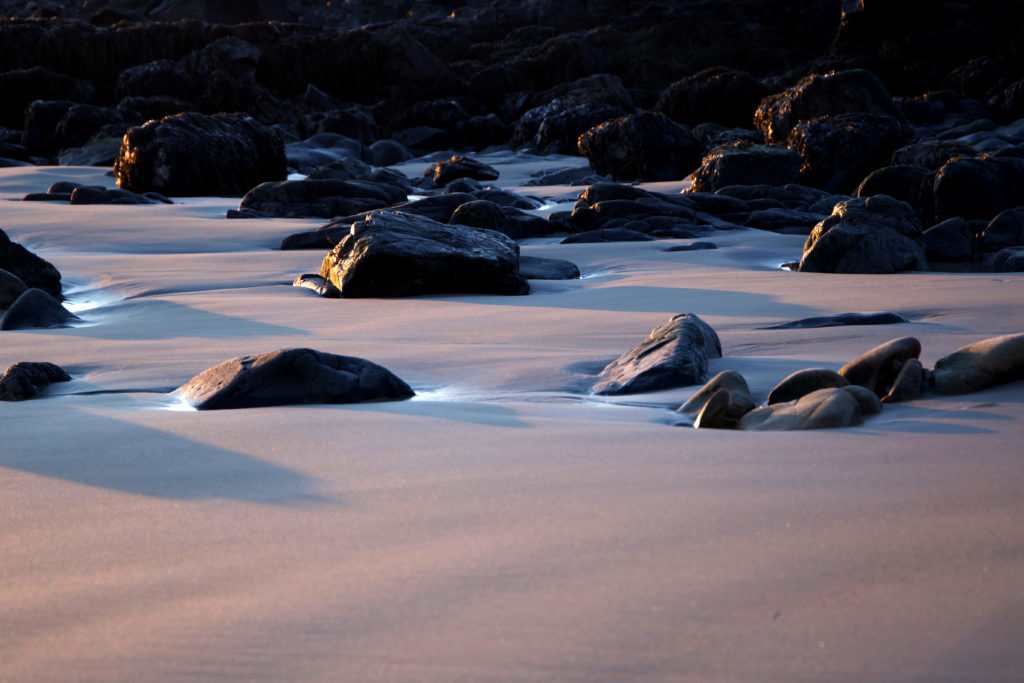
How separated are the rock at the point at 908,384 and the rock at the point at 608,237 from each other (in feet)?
12.1

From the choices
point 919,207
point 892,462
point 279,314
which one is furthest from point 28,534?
point 919,207

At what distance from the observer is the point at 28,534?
1196 mm

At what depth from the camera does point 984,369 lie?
6.40ft

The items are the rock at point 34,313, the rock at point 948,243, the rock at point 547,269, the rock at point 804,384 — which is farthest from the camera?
the rock at point 948,243

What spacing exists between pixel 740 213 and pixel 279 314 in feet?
14.3

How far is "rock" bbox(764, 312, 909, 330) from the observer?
117 inches

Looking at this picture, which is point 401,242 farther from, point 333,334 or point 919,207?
point 919,207

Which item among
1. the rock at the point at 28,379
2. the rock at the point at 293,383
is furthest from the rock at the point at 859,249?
the rock at the point at 28,379

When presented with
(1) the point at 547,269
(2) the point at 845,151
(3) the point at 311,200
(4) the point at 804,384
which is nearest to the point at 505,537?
(4) the point at 804,384

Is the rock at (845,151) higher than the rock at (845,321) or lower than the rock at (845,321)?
higher

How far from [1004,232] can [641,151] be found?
560cm

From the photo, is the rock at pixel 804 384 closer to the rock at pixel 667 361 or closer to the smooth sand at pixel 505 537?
the smooth sand at pixel 505 537

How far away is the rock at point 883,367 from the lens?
6.59 feet

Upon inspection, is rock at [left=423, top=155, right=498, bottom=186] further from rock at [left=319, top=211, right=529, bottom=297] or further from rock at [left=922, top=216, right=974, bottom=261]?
rock at [left=319, top=211, right=529, bottom=297]
